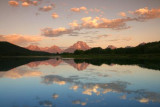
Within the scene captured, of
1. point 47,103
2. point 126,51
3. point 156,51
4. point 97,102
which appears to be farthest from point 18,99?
point 126,51

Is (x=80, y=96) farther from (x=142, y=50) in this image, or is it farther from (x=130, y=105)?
(x=142, y=50)

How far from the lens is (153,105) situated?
13320 millimetres

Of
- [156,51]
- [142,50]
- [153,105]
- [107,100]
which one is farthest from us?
[142,50]

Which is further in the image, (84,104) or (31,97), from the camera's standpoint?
(31,97)

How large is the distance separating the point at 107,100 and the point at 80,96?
2.96 m

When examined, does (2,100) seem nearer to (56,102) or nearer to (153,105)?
(56,102)

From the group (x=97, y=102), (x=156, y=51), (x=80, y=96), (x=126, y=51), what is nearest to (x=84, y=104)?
(x=97, y=102)

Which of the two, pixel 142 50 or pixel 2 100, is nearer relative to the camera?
pixel 2 100

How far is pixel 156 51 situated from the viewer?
136125mm

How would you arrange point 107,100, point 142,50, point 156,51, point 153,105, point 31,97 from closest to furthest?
point 153,105 → point 107,100 → point 31,97 → point 156,51 → point 142,50

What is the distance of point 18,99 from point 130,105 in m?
11.1

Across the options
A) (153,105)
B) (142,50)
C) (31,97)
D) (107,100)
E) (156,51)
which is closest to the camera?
(153,105)

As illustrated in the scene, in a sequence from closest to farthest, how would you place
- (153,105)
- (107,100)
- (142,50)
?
(153,105)
(107,100)
(142,50)

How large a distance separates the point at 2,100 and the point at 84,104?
27.3 feet
